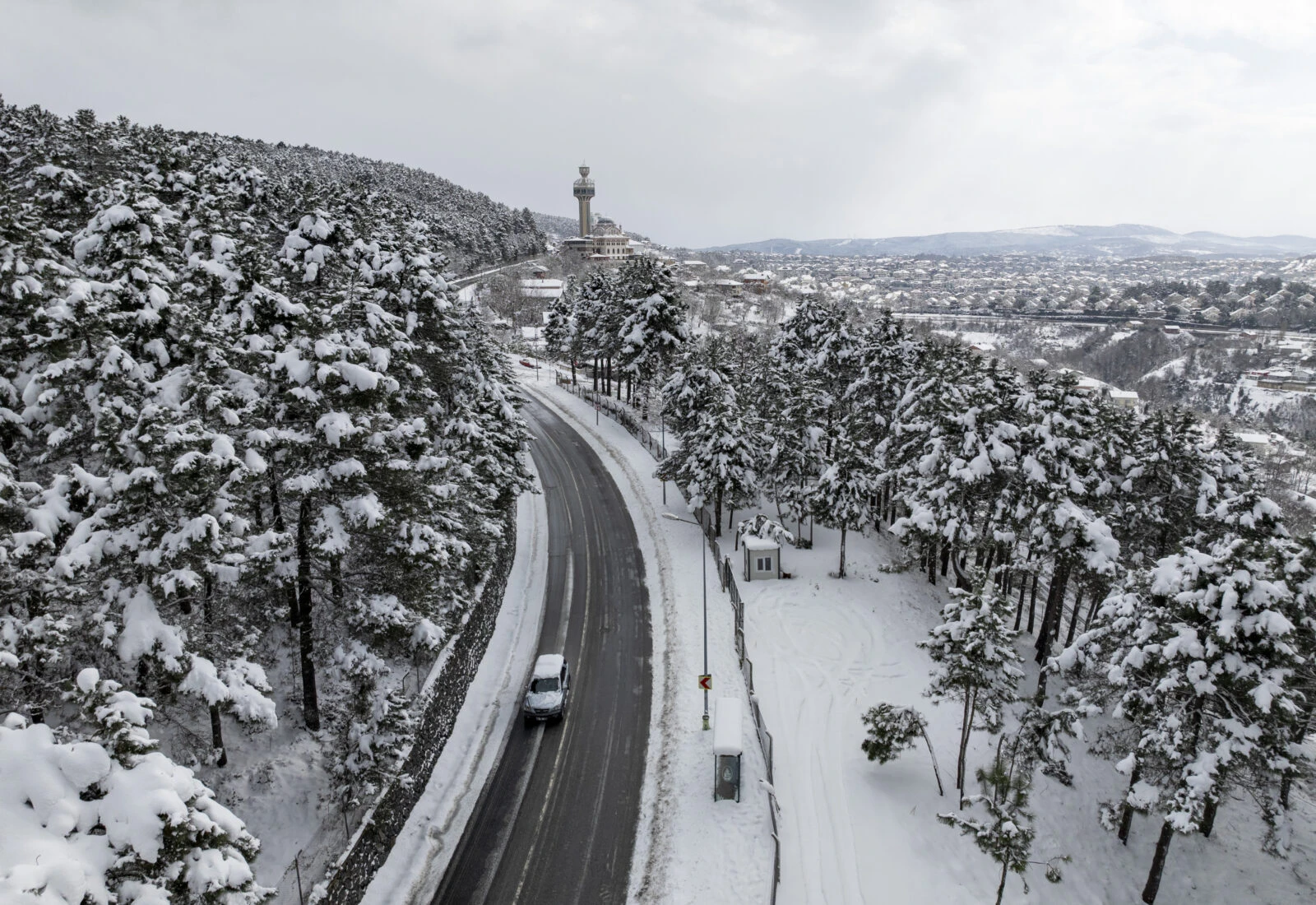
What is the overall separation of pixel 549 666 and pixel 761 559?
15375mm

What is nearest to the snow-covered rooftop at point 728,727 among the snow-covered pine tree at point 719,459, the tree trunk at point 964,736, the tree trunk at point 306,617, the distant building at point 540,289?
the tree trunk at point 964,736

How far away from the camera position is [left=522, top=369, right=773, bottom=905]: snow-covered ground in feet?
59.3

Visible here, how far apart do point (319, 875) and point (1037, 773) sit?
23.6 metres

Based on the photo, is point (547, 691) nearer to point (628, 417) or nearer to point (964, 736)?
point (964, 736)

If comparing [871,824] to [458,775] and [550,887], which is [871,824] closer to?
[550,887]

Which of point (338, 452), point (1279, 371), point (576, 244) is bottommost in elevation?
point (1279, 371)

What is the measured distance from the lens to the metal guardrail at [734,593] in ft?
63.2

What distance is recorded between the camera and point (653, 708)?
25641 millimetres

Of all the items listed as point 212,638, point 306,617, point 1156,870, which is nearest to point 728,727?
point 306,617

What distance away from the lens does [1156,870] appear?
20.1 meters

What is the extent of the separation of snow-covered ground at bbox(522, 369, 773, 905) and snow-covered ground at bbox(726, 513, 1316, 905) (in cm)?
100

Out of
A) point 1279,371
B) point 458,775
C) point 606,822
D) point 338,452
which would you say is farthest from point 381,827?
point 1279,371

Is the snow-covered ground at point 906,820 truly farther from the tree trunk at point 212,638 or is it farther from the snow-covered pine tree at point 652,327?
the snow-covered pine tree at point 652,327

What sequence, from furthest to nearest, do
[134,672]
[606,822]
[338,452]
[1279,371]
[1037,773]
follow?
[1279,371] → [1037,773] → [606,822] → [338,452] → [134,672]
